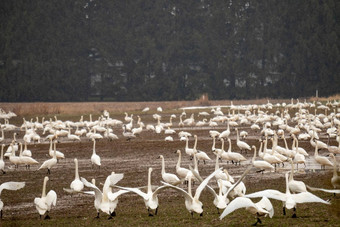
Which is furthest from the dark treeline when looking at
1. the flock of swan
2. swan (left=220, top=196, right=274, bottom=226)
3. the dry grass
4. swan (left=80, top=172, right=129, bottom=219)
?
swan (left=220, top=196, right=274, bottom=226)

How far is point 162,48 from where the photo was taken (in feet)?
229

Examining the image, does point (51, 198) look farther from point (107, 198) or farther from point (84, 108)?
point (84, 108)

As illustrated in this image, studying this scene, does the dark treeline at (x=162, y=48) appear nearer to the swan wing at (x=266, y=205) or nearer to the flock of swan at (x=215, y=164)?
the flock of swan at (x=215, y=164)

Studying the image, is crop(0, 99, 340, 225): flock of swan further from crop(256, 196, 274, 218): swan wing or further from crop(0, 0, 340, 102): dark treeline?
crop(0, 0, 340, 102): dark treeline

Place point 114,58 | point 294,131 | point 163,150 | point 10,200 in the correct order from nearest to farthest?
point 10,200
point 163,150
point 294,131
point 114,58

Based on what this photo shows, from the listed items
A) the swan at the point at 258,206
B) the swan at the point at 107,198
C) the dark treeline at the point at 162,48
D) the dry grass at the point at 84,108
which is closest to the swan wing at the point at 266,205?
the swan at the point at 258,206

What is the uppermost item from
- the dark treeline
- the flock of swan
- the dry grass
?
the dark treeline

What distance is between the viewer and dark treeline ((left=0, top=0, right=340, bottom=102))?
214 ft

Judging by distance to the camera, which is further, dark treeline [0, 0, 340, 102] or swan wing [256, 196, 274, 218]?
dark treeline [0, 0, 340, 102]

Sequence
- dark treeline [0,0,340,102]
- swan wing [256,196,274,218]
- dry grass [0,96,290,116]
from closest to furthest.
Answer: swan wing [256,196,274,218]
dry grass [0,96,290,116]
dark treeline [0,0,340,102]

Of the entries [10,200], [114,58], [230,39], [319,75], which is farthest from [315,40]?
[10,200]

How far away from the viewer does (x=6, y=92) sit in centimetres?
6525

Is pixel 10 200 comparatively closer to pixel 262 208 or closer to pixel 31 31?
pixel 262 208

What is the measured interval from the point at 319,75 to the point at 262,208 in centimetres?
5435
